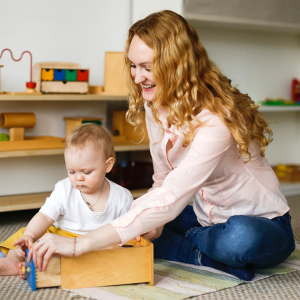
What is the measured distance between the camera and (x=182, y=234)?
148 centimetres

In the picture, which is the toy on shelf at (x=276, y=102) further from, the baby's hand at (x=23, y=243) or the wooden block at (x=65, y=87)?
the baby's hand at (x=23, y=243)

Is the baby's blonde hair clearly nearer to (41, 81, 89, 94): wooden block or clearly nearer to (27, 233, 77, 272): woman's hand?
(27, 233, 77, 272): woman's hand

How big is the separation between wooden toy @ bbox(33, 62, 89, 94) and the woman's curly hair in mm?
870

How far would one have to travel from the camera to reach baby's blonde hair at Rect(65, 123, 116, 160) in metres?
1.19

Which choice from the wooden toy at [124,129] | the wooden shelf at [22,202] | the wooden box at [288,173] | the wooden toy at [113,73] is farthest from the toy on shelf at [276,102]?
the wooden shelf at [22,202]

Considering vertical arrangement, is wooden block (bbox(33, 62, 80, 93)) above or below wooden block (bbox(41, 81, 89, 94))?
above

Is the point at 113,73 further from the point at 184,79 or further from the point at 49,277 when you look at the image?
the point at 49,277

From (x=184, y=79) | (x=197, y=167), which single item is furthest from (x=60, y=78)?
(x=197, y=167)

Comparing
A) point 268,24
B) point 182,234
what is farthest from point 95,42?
point 182,234

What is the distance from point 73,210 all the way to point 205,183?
15.4 inches

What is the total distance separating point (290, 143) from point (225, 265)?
205 cm

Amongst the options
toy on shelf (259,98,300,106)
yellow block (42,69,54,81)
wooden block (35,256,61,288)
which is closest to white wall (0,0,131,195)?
yellow block (42,69,54,81)

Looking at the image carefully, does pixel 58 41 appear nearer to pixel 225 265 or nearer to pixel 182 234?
pixel 182 234

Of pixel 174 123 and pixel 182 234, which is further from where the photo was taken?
pixel 182 234
